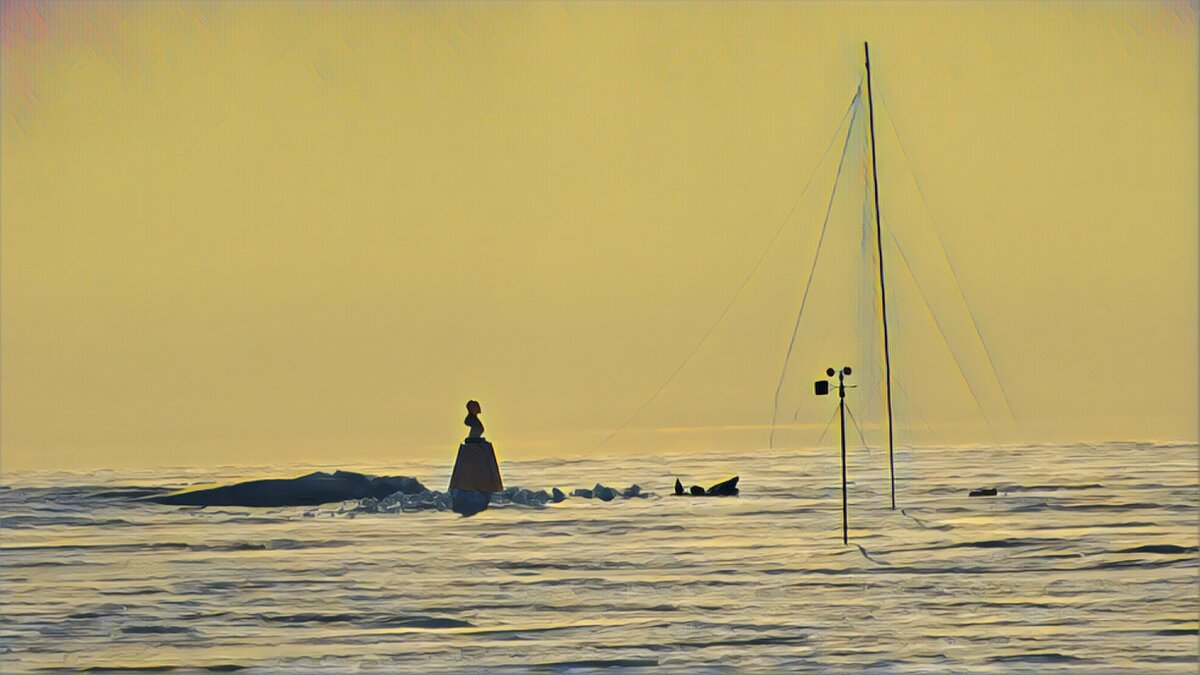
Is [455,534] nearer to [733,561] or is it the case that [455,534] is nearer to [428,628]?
[733,561]

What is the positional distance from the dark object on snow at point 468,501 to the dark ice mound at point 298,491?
2.34 metres

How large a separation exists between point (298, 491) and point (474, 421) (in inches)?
216

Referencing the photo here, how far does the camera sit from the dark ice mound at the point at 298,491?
41.2 meters

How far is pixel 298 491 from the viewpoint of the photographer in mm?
42188

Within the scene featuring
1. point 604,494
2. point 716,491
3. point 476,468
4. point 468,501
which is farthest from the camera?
point 716,491

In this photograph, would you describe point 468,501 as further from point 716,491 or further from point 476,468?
point 716,491

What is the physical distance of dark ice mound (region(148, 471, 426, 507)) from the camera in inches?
1620

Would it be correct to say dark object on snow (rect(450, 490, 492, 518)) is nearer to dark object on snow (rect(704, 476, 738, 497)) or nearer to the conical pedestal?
the conical pedestal

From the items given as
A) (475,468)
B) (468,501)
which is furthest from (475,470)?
(468,501)

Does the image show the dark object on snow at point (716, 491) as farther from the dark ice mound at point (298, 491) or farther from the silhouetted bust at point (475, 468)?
the dark ice mound at point (298, 491)

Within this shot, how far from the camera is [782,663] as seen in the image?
1836 centimetres

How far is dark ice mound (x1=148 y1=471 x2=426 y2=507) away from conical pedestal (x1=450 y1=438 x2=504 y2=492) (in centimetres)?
207

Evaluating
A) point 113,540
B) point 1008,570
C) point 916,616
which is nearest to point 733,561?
point 1008,570

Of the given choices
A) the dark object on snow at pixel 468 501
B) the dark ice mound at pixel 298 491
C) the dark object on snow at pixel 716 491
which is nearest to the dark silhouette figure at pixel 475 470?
the dark object on snow at pixel 468 501
